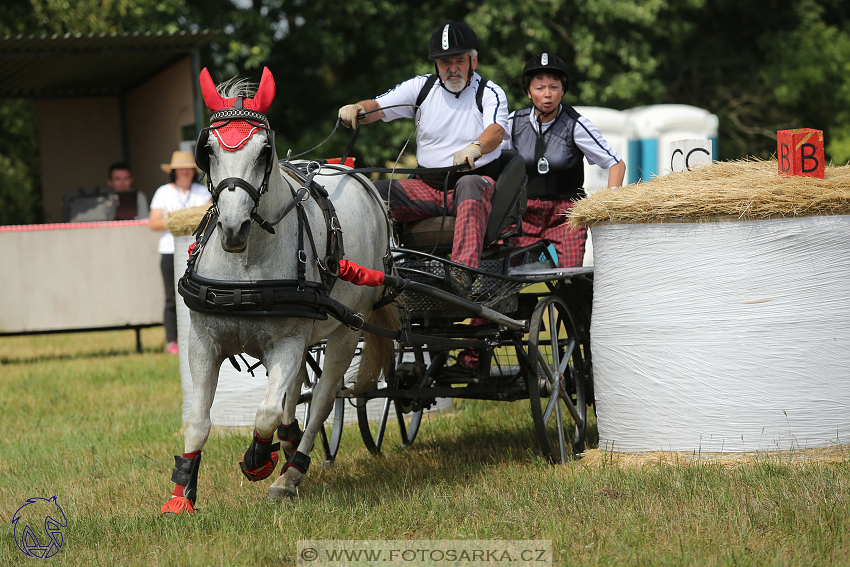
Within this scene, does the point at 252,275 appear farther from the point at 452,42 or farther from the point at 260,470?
the point at 452,42

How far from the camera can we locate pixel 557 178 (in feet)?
20.4

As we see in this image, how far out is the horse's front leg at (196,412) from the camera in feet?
13.4

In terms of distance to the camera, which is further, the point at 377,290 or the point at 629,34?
the point at 629,34

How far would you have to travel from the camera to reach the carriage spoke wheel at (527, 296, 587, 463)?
5.22 metres

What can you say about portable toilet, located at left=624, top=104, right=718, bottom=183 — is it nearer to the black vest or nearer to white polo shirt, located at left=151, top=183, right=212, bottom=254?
white polo shirt, located at left=151, top=183, right=212, bottom=254

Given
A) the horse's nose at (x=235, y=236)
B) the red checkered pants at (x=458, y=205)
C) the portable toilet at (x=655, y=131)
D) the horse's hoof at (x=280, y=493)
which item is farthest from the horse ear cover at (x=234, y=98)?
the portable toilet at (x=655, y=131)

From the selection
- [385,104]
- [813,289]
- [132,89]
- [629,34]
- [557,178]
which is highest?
[629,34]

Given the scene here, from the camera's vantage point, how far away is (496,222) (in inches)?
208

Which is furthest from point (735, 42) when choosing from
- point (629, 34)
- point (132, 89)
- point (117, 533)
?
point (117, 533)

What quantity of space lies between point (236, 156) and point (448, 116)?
206cm

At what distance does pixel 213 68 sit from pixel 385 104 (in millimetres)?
15150

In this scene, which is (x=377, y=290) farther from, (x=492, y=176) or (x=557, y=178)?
Answer: (x=557, y=178)

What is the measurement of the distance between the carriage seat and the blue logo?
2371 millimetres

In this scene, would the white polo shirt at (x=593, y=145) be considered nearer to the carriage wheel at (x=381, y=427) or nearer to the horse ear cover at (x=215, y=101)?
the carriage wheel at (x=381, y=427)
